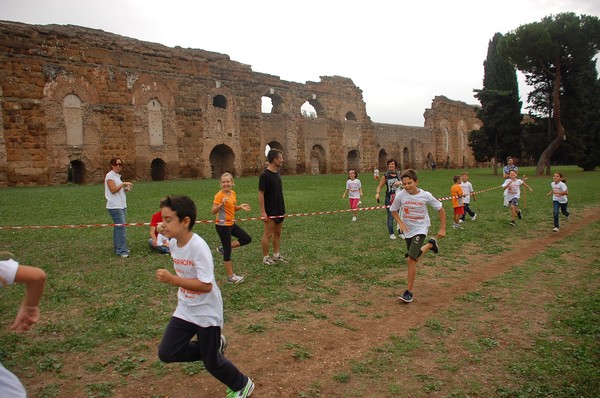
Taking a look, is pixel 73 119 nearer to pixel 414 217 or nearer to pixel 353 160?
pixel 353 160

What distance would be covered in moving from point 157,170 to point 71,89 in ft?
22.4

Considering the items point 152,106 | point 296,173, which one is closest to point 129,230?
point 152,106

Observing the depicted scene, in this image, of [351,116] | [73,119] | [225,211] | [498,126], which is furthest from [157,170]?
[498,126]

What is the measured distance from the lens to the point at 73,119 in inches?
947

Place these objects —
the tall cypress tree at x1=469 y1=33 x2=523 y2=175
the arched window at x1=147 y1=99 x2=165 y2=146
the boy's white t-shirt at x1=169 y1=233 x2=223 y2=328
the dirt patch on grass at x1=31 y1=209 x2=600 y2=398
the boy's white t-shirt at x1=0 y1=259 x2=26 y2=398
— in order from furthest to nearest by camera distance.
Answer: the tall cypress tree at x1=469 y1=33 x2=523 y2=175
the arched window at x1=147 y1=99 x2=165 y2=146
the dirt patch on grass at x1=31 y1=209 x2=600 y2=398
the boy's white t-shirt at x1=169 y1=233 x2=223 y2=328
the boy's white t-shirt at x1=0 y1=259 x2=26 y2=398

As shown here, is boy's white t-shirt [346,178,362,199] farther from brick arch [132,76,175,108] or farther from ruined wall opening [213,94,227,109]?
ruined wall opening [213,94,227,109]

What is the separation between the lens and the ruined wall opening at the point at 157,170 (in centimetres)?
2770

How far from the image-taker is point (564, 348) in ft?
12.7

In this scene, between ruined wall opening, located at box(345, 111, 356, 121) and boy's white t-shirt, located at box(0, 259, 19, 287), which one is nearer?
A: boy's white t-shirt, located at box(0, 259, 19, 287)

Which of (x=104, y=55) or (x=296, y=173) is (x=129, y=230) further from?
(x=296, y=173)

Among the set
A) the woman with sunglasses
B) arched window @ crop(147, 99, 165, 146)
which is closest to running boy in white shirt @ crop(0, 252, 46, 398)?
the woman with sunglasses

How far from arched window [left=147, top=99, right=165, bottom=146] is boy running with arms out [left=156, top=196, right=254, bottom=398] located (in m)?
25.3

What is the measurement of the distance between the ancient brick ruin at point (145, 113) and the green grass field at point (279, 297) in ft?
43.6

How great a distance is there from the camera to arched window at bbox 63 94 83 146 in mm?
23797
